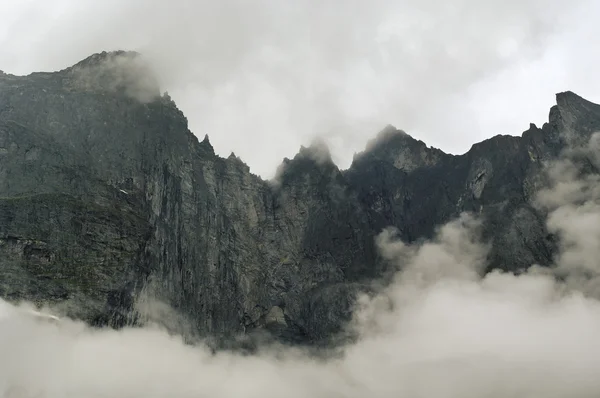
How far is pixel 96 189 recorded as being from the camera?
617 ft

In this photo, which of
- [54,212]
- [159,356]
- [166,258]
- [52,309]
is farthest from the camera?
[166,258]

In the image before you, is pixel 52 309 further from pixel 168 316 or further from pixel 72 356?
pixel 168 316

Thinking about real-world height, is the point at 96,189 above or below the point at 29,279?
above

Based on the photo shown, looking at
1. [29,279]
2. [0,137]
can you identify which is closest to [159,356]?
[29,279]

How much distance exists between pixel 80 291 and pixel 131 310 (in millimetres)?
17456

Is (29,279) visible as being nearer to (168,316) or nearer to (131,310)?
(131,310)

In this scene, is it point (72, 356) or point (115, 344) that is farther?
point (115, 344)

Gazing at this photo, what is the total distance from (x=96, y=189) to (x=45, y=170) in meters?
15.5

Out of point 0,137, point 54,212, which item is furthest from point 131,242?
point 0,137

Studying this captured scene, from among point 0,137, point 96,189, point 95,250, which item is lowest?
point 95,250

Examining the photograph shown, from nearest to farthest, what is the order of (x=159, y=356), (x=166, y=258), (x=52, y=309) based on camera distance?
(x=52, y=309) < (x=159, y=356) < (x=166, y=258)

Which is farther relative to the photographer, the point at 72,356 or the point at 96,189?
the point at 96,189

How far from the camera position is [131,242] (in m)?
178

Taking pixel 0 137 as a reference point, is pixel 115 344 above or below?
below
